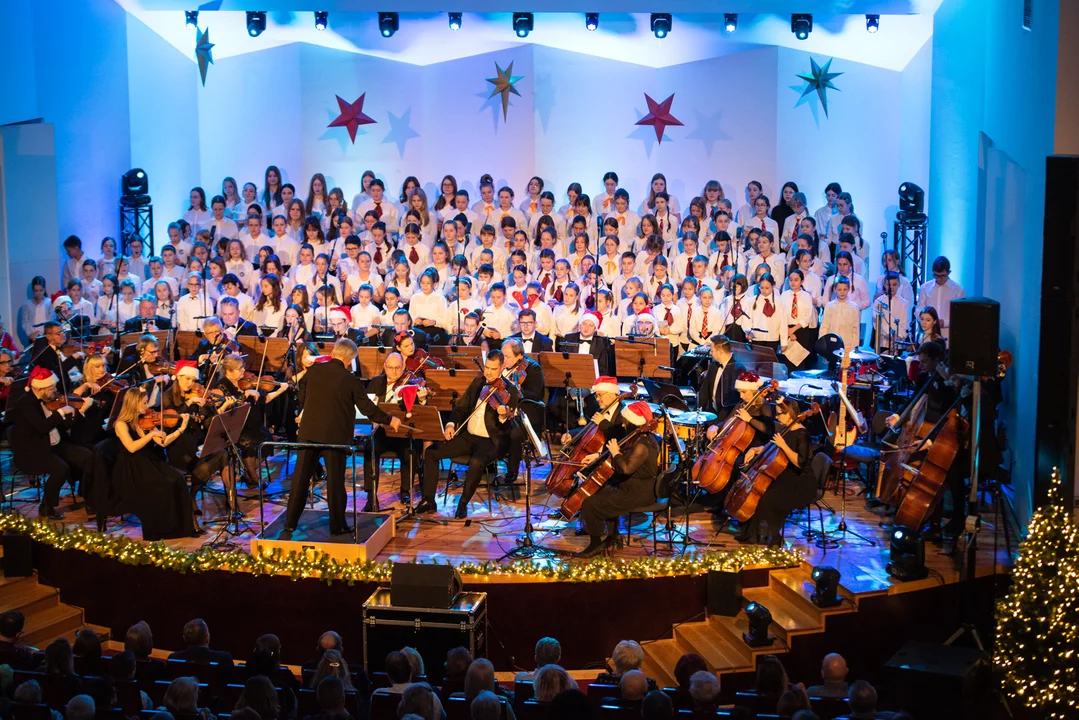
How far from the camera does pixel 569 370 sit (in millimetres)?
10594

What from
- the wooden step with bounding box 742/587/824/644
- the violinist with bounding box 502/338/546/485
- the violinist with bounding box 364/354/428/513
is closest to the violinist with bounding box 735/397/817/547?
the wooden step with bounding box 742/587/824/644

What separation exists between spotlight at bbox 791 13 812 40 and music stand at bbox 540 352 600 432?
6494mm

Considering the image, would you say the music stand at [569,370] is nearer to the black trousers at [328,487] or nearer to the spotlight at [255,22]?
the black trousers at [328,487]

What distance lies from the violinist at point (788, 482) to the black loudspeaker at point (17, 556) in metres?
5.50

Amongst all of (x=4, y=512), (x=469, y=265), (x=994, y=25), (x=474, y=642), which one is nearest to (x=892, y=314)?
(x=994, y=25)

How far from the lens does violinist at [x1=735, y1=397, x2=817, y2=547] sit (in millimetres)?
8539

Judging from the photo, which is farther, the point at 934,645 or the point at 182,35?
the point at 182,35

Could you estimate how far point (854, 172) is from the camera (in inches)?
625

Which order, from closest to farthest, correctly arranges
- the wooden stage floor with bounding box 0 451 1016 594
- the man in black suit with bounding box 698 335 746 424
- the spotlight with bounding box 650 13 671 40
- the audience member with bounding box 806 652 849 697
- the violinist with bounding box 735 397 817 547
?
the audience member with bounding box 806 652 849 697
the wooden stage floor with bounding box 0 451 1016 594
the violinist with bounding box 735 397 817 547
the man in black suit with bounding box 698 335 746 424
the spotlight with bounding box 650 13 671 40

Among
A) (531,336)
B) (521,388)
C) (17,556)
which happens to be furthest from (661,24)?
(17,556)

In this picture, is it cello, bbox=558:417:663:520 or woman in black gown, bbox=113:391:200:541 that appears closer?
cello, bbox=558:417:663:520

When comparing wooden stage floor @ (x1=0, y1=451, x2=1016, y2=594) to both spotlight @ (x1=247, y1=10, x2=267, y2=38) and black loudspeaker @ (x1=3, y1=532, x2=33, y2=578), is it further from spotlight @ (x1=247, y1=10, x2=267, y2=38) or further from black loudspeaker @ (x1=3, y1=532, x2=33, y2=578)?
spotlight @ (x1=247, y1=10, x2=267, y2=38)

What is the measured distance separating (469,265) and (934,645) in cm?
811

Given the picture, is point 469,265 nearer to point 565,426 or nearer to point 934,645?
point 565,426
